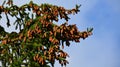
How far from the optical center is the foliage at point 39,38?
23.5 m

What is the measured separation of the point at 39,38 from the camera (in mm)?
24344

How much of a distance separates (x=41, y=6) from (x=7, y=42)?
3.08 meters

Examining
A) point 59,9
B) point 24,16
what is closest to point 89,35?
point 59,9

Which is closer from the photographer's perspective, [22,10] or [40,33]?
[40,33]

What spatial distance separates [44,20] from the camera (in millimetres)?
24250

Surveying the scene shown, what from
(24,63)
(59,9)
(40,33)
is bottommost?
(24,63)

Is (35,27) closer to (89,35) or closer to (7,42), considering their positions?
(7,42)

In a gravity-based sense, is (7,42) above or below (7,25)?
below

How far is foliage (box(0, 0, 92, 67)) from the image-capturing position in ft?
77.3

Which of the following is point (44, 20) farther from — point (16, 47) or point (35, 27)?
point (16, 47)

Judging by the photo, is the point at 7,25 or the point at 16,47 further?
the point at 7,25

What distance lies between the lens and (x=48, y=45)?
2417 centimetres

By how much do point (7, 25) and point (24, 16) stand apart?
1678 millimetres

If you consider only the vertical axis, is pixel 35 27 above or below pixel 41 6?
below
